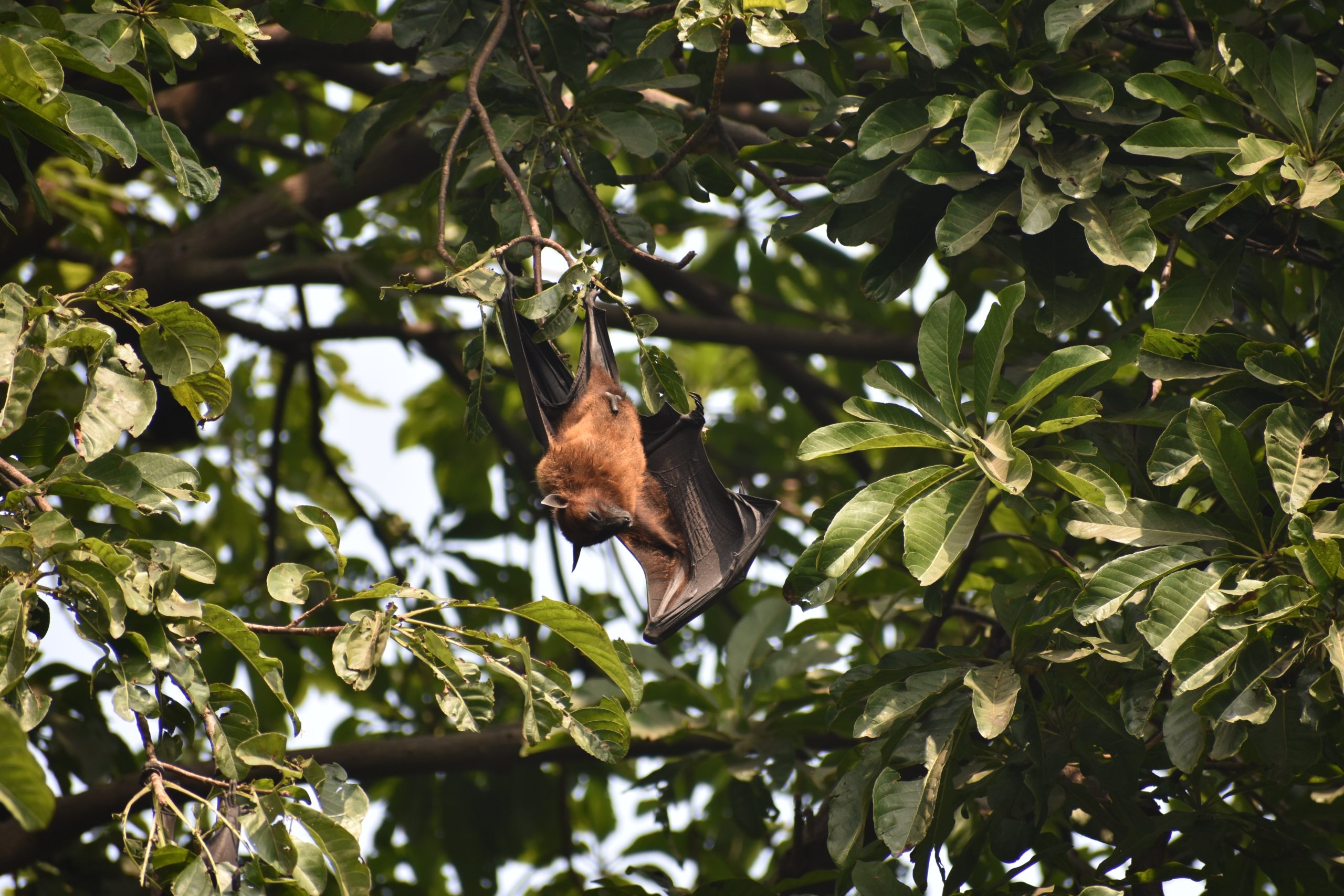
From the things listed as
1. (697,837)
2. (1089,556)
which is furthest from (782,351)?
(697,837)

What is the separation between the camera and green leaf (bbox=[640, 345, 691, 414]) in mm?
3051

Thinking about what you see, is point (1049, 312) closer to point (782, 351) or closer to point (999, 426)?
point (999, 426)

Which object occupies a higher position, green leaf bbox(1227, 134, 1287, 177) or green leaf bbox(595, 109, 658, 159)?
green leaf bbox(1227, 134, 1287, 177)

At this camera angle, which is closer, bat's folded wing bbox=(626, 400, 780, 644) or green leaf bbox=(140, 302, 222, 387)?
green leaf bbox=(140, 302, 222, 387)

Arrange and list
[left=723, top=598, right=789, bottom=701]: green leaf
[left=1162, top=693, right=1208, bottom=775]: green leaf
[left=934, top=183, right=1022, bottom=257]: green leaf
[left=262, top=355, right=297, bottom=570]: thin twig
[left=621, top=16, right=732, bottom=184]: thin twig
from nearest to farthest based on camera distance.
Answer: [left=1162, top=693, right=1208, bottom=775]: green leaf, [left=621, top=16, right=732, bottom=184]: thin twig, [left=934, top=183, right=1022, bottom=257]: green leaf, [left=723, top=598, right=789, bottom=701]: green leaf, [left=262, top=355, right=297, bottom=570]: thin twig

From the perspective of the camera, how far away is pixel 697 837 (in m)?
6.35

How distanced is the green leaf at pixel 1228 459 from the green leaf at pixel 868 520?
0.65 meters

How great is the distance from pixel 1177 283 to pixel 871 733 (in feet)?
5.21

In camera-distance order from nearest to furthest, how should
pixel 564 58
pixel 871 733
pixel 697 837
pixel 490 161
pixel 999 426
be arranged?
pixel 999 426, pixel 871 733, pixel 564 58, pixel 490 161, pixel 697 837

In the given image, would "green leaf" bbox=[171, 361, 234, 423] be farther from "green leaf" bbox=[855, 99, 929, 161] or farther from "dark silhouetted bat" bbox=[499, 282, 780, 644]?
"green leaf" bbox=[855, 99, 929, 161]

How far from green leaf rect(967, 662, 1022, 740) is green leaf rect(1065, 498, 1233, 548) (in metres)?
0.48

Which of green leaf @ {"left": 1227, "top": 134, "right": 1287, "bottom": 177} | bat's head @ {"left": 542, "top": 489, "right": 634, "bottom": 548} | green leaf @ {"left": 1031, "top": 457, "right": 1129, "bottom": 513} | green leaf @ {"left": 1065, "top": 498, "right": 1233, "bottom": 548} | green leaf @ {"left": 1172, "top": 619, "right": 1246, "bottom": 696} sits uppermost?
green leaf @ {"left": 1227, "top": 134, "right": 1287, "bottom": 177}

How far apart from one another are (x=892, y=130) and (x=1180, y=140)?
775mm

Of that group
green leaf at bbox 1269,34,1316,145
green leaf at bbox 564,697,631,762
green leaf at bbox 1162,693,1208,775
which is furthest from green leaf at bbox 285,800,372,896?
green leaf at bbox 1269,34,1316,145
